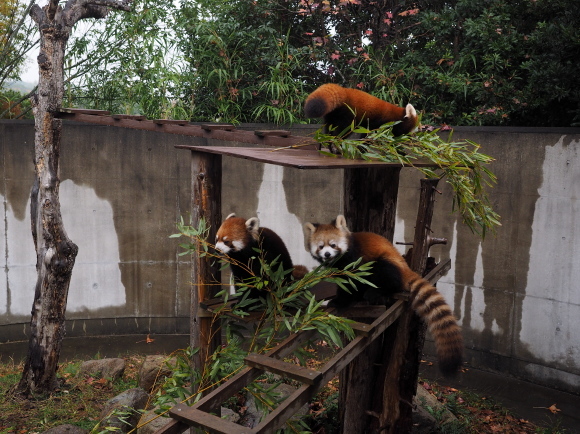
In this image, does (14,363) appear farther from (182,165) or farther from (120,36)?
(120,36)

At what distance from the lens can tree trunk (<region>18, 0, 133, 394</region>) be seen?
5.40 meters

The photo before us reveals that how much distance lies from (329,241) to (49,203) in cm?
338

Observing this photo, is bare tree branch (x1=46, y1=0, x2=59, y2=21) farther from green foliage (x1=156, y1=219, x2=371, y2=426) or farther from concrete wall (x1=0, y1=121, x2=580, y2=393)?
green foliage (x1=156, y1=219, x2=371, y2=426)

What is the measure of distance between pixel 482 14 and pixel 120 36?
5.03m

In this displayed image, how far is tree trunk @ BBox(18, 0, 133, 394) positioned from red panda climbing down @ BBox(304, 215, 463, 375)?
123 inches

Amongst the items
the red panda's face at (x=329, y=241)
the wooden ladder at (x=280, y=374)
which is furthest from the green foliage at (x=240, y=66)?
the wooden ladder at (x=280, y=374)

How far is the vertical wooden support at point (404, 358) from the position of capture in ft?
13.0

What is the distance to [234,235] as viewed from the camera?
11.3ft

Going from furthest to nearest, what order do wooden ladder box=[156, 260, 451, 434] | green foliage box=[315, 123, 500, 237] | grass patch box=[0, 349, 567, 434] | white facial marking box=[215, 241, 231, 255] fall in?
grass patch box=[0, 349, 567, 434], white facial marking box=[215, 241, 231, 255], green foliage box=[315, 123, 500, 237], wooden ladder box=[156, 260, 451, 434]

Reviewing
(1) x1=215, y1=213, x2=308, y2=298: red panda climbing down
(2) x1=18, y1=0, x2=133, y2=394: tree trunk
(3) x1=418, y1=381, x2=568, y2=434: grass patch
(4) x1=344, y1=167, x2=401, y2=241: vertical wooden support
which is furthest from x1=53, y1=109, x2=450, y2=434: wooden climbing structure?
(2) x1=18, y1=0, x2=133, y2=394: tree trunk

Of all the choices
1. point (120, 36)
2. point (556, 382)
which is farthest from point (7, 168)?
point (556, 382)

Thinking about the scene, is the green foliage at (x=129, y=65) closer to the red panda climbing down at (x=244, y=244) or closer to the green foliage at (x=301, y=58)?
the green foliage at (x=301, y=58)

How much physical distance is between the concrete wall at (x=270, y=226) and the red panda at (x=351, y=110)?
3026mm

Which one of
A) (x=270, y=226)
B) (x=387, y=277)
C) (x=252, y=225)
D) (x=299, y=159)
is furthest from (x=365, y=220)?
(x=270, y=226)
